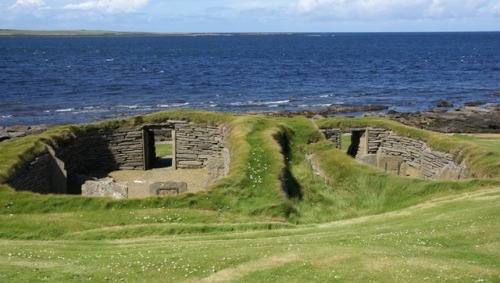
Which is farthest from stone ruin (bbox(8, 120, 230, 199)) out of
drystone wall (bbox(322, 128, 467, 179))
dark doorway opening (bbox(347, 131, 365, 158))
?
dark doorway opening (bbox(347, 131, 365, 158))

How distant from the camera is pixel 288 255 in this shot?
56.5 feet

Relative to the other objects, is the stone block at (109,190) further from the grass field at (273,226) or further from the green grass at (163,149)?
the green grass at (163,149)

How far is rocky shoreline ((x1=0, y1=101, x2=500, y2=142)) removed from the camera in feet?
182

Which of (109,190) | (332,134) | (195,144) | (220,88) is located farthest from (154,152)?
(220,88)

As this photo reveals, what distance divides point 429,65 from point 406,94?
57.1m

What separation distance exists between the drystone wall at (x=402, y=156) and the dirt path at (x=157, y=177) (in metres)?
9.28

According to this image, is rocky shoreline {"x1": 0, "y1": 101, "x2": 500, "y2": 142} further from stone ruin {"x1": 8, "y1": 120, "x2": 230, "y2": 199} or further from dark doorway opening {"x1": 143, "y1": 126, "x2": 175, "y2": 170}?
stone ruin {"x1": 8, "y1": 120, "x2": 230, "y2": 199}

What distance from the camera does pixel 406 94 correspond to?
291 ft

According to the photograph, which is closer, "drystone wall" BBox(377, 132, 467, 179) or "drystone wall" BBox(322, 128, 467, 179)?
"drystone wall" BBox(377, 132, 467, 179)

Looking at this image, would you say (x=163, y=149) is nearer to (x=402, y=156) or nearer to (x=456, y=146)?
(x=402, y=156)

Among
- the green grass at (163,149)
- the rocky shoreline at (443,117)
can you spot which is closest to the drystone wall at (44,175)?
the green grass at (163,149)

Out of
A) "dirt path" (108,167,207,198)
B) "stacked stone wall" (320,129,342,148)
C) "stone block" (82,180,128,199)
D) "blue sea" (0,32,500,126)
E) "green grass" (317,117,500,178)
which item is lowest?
"blue sea" (0,32,500,126)

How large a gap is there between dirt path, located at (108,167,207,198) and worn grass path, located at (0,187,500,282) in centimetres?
1191

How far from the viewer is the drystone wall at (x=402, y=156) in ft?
107
